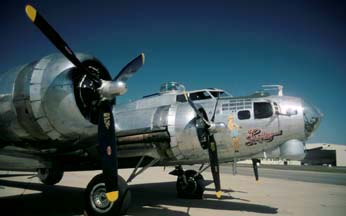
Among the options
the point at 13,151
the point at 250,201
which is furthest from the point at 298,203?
the point at 13,151

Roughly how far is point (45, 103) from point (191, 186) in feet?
25.5

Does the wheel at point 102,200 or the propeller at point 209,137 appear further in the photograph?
the propeller at point 209,137

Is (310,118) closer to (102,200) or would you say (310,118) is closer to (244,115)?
(244,115)

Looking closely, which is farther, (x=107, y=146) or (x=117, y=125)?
(x=117, y=125)

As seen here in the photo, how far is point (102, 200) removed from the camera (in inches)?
323

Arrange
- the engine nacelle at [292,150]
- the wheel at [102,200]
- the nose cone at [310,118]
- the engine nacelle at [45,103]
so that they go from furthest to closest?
the nose cone at [310,118], the engine nacelle at [292,150], the wheel at [102,200], the engine nacelle at [45,103]

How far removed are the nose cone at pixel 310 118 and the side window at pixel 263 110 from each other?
3.43 ft

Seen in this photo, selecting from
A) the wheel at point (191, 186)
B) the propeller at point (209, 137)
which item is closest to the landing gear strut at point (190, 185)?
the wheel at point (191, 186)

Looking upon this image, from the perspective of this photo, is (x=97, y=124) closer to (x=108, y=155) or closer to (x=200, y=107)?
(x=108, y=155)

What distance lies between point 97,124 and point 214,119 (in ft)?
13.6

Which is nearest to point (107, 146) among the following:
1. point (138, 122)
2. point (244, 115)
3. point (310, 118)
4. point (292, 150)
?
point (138, 122)

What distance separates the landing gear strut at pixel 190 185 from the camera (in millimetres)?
12789

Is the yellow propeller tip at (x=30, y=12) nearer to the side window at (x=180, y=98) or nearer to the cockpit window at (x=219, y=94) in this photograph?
the side window at (x=180, y=98)

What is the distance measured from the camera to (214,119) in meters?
10.3
